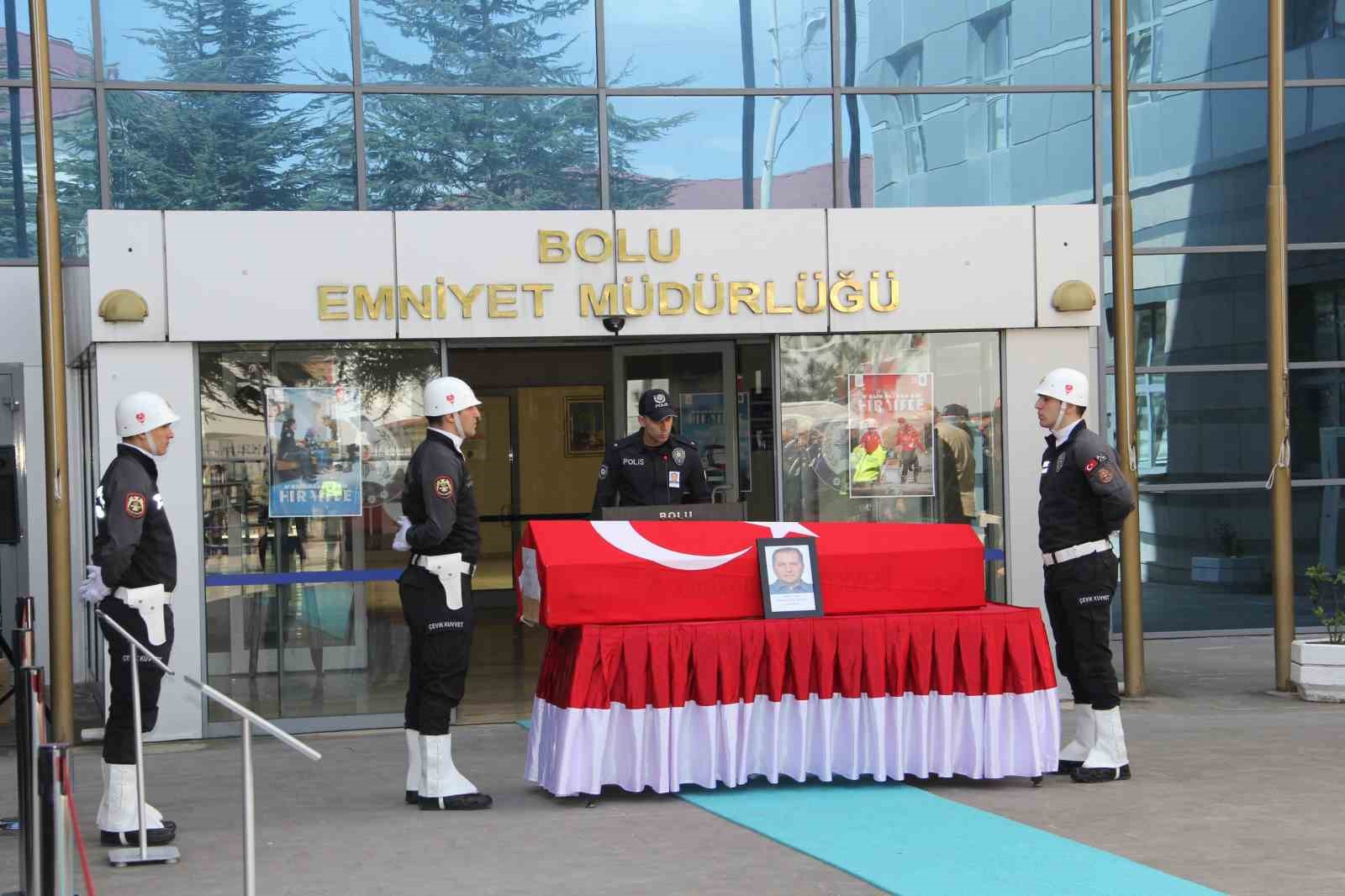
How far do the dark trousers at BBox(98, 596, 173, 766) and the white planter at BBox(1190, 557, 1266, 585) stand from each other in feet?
33.0

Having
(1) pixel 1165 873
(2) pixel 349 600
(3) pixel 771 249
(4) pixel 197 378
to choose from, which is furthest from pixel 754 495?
(1) pixel 1165 873

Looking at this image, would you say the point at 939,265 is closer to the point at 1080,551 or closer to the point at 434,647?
the point at 1080,551

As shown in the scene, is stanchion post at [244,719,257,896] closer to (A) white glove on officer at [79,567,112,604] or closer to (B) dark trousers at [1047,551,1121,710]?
(A) white glove on officer at [79,567,112,604]

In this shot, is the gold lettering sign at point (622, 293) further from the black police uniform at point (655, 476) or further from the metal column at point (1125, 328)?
the metal column at point (1125, 328)

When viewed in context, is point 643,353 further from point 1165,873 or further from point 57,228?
point 1165,873

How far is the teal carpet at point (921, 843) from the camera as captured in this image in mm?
6055

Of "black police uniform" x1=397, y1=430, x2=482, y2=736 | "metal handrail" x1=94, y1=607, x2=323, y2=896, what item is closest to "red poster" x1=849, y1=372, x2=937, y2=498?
"black police uniform" x1=397, y1=430, x2=482, y2=736

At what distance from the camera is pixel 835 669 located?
7.91 meters

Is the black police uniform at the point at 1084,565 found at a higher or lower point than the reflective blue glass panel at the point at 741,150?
lower

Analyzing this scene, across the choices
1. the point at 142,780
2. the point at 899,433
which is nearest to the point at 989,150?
the point at 899,433

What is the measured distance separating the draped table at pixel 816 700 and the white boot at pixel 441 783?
0.41m

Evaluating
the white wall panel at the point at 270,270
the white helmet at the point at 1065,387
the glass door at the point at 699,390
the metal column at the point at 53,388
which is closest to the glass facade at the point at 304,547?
the white wall panel at the point at 270,270

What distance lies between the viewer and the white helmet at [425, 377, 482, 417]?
25.4ft

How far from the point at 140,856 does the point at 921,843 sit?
3250 millimetres
